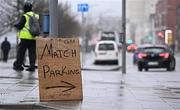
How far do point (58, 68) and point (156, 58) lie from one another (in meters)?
20.3

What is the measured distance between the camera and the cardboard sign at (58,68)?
11875 millimetres

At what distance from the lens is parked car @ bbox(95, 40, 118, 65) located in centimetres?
4409

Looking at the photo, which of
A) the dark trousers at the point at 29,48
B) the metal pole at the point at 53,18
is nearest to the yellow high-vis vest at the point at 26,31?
the dark trousers at the point at 29,48

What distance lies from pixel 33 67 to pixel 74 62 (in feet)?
19.8

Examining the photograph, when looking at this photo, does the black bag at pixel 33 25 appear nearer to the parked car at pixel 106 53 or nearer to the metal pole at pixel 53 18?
the metal pole at pixel 53 18

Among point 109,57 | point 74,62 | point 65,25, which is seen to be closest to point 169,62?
point 109,57

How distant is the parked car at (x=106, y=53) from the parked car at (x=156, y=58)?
38.1ft

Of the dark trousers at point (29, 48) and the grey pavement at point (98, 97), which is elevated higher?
the dark trousers at point (29, 48)

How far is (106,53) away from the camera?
4441 centimetres

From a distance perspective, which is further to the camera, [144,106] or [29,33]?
[29,33]

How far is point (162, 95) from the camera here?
46.3 ft

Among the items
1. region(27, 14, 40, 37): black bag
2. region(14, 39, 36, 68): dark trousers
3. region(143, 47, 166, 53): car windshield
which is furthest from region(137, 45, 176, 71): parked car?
region(27, 14, 40, 37): black bag

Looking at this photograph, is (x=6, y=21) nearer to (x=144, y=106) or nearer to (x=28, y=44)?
(x=28, y=44)

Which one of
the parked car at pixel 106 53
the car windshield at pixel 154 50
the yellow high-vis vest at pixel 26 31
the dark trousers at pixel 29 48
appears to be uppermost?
the yellow high-vis vest at pixel 26 31
